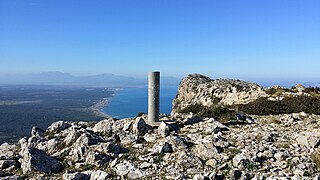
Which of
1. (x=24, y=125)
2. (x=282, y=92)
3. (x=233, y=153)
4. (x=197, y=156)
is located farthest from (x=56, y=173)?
(x=24, y=125)

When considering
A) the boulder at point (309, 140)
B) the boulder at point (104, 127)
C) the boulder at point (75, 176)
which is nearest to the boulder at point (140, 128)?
the boulder at point (104, 127)

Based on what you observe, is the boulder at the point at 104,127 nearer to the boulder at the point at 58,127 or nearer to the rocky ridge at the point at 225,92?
the boulder at the point at 58,127

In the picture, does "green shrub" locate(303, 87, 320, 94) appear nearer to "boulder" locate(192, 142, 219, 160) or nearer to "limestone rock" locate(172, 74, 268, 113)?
"limestone rock" locate(172, 74, 268, 113)

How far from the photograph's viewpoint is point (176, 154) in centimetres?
1370

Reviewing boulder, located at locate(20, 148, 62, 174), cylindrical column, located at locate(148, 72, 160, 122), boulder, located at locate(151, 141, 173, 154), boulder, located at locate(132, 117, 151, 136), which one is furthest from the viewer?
cylindrical column, located at locate(148, 72, 160, 122)

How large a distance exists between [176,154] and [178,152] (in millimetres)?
176

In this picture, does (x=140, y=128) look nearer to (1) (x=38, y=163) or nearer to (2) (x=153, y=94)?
(2) (x=153, y=94)

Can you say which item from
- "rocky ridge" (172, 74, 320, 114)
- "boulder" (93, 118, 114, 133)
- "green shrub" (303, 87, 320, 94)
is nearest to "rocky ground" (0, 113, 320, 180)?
"boulder" (93, 118, 114, 133)

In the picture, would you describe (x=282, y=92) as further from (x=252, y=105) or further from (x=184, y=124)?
(x=184, y=124)

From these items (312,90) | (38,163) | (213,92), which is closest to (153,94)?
(38,163)

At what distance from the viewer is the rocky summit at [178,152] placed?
39.5 ft

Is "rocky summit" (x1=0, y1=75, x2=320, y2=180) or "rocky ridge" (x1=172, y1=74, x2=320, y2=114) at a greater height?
"rocky ridge" (x1=172, y1=74, x2=320, y2=114)

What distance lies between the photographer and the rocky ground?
39.4ft

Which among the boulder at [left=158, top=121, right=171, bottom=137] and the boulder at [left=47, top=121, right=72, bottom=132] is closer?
the boulder at [left=158, top=121, right=171, bottom=137]
